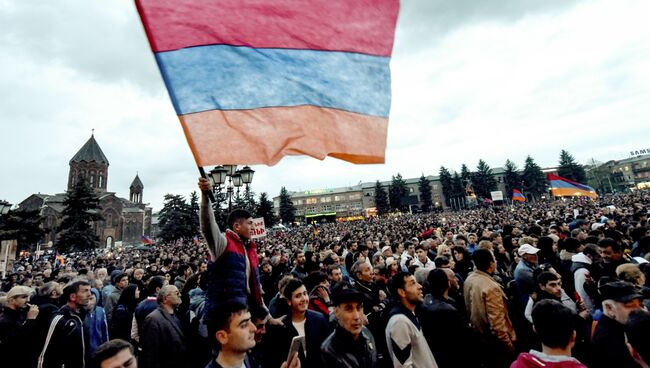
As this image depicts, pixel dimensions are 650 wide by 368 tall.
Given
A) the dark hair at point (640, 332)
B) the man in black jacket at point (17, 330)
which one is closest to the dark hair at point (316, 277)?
the dark hair at point (640, 332)

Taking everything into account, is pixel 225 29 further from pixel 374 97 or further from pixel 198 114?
pixel 374 97

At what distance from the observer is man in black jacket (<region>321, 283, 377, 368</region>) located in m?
2.91

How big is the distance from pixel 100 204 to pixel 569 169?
12269 cm

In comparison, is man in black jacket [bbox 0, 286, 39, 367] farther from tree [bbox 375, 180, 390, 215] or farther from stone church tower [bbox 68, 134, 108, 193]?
tree [bbox 375, 180, 390, 215]

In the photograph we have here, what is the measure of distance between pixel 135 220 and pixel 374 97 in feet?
297

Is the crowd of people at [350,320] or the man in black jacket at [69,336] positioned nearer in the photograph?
the crowd of people at [350,320]

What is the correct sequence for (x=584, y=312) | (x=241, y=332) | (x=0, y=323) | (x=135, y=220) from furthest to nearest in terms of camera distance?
1. (x=135, y=220)
2. (x=0, y=323)
3. (x=584, y=312)
4. (x=241, y=332)

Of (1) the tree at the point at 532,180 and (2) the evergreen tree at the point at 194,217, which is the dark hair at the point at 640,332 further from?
(1) the tree at the point at 532,180

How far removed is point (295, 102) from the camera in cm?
293

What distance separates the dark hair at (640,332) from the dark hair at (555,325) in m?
0.41

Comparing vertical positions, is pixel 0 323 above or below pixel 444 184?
below

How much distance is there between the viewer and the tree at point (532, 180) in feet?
295

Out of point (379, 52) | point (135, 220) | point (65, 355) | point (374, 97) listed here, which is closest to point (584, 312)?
point (374, 97)

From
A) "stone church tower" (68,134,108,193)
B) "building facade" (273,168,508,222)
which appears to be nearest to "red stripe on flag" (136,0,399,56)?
"stone church tower" (68,134,108,193)
